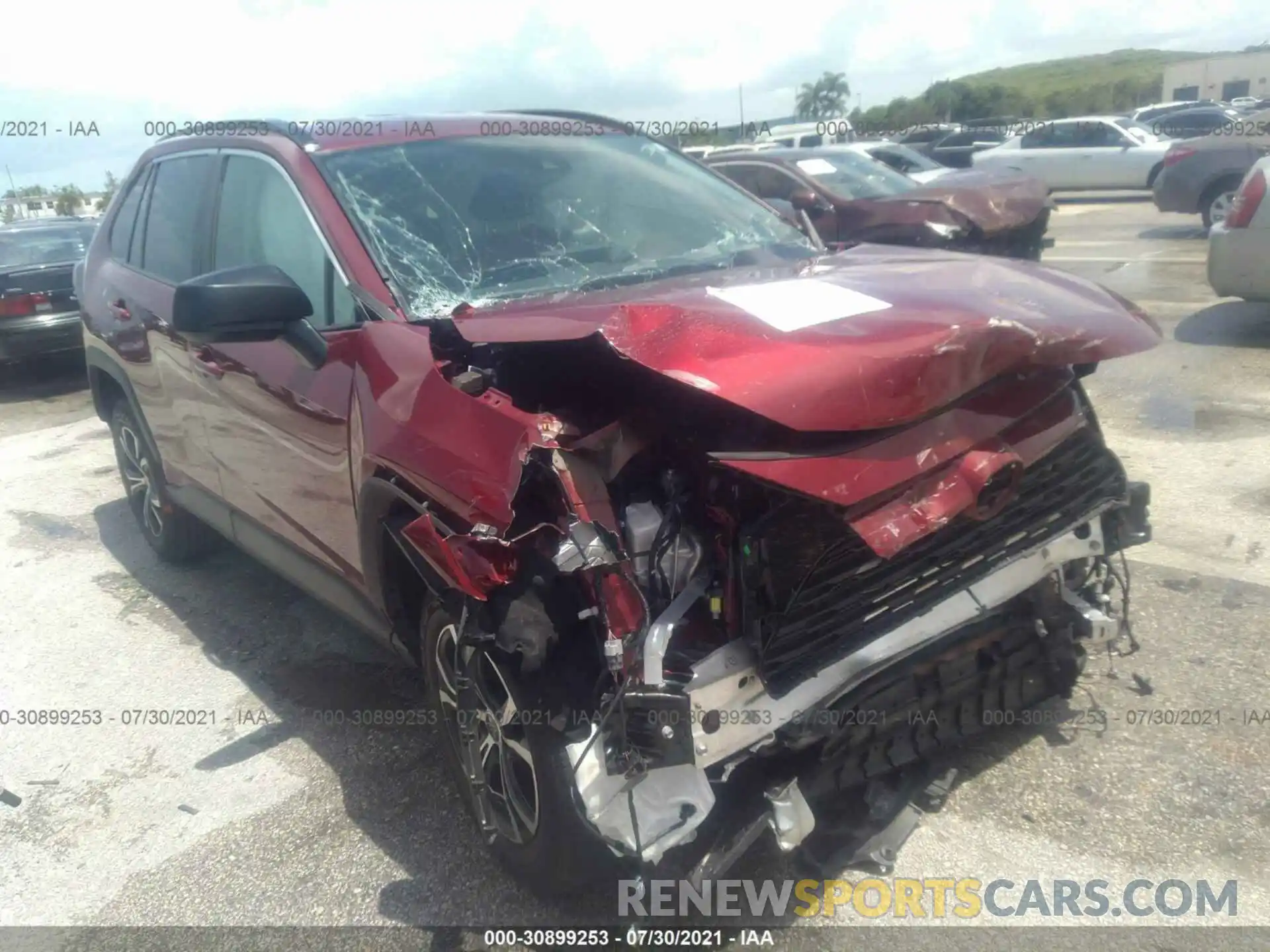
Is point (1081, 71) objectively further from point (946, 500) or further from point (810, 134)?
point (946, 500)

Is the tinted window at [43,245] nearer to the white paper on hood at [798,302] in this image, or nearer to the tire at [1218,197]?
the white paper on hood at [798,302]

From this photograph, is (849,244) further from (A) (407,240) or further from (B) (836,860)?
(B) (836,860)

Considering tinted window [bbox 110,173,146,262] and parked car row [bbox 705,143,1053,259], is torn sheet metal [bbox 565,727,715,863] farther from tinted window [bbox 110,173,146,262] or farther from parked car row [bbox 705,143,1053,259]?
parked car row [bbox 705,143,1053,259]

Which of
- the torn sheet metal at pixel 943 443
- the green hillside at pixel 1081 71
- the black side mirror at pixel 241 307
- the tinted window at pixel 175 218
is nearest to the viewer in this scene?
the torn sheet metal at pixel 943 443

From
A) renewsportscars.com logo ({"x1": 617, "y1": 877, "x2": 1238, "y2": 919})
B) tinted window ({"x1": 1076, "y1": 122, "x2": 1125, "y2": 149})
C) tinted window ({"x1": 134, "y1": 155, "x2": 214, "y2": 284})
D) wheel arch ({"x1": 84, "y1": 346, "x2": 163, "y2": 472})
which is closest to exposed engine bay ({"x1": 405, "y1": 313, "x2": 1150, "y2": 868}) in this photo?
renewsportscars.com logo ({"x1": 617, "y1": 877, "x2": 1238, "y2": 919})

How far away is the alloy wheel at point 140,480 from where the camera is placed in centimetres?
501

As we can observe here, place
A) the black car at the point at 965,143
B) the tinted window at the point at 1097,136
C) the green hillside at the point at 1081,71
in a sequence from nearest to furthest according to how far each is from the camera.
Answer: the tinted window at the point at 1097,136, the black car at the point at 965,143, the green hillside at the point at 1081,71

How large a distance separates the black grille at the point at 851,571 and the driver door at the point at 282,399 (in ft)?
4.40

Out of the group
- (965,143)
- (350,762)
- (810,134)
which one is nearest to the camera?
(350,762)

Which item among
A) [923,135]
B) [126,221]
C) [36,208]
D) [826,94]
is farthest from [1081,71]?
[126,221]

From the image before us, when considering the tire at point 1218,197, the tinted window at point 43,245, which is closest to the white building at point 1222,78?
the tire at point 1218,197

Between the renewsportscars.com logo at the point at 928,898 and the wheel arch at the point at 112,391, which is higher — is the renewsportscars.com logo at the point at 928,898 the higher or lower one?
the lower one

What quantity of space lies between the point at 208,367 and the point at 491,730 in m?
1.95

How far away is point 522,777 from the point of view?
261cm
